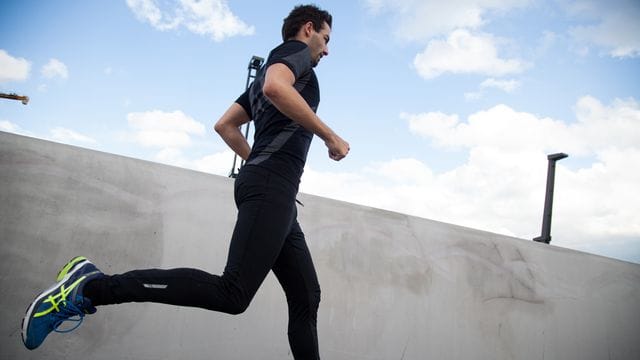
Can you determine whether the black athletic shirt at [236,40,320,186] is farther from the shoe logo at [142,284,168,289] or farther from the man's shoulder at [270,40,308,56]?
the shoe logo at [142,284,168,289]

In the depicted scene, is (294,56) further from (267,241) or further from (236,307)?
(236,307)

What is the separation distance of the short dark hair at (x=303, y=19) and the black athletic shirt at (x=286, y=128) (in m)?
0.12

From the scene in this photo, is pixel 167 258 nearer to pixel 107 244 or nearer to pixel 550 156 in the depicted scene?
pixel 107 244

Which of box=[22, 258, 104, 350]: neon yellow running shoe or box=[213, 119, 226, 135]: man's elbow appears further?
box=[213, 119, 226, 135]: man's elbow

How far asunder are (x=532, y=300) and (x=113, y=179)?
2631mm

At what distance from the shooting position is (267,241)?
1244mm

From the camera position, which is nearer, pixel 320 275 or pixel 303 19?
pixel 303 19

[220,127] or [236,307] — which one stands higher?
[220,127]

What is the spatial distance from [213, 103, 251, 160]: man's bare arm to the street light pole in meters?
3.12

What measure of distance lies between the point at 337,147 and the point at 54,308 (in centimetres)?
84

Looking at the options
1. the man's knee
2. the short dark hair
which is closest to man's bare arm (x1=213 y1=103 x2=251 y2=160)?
the short dark hair

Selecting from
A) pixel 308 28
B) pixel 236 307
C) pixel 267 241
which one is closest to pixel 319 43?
pixel 308 28

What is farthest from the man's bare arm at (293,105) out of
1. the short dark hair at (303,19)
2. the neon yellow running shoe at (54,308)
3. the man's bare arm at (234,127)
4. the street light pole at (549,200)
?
the street light pole at (549,200)

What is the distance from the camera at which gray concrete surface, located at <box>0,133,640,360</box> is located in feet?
6.61
